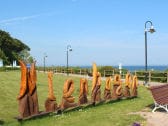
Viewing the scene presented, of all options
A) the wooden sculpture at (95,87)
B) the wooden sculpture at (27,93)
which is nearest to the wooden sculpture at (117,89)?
the wooden sculpture at (95,87)

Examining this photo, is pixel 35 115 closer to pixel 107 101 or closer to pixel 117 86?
pixel 107 101

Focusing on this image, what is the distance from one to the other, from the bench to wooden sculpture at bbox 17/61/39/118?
172 inches

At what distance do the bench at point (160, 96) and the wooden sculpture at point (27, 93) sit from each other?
436 cm

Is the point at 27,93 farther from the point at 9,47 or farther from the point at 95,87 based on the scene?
the point at 9,47

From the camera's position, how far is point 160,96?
15.8 meters

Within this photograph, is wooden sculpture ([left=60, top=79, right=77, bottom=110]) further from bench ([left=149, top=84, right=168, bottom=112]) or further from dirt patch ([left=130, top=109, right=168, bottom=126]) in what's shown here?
bench ([left=149, top=84, right=168, bottom=112])

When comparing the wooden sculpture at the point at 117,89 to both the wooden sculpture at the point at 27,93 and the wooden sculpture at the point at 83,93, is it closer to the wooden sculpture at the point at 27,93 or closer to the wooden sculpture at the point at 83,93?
the wooden sculpture at the point at 83,93

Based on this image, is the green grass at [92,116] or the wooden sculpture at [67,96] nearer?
the green grass at [92,116]

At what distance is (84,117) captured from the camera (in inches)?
550

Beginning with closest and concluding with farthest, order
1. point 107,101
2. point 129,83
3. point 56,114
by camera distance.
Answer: point 56,114 → point 107,101 → point 129,83

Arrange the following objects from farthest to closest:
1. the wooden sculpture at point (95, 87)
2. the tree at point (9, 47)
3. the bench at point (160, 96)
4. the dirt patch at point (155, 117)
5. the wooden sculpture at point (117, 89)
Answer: the tree at point (9, 47), the wooden sculpture at point (117, 89), the wooden sculpture at point (95, 87), the bench at point (160, 96), the dirt patch at point (155, 117)

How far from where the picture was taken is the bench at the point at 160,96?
15.4m

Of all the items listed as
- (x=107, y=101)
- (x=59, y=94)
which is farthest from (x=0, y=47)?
(x=107, y=101)

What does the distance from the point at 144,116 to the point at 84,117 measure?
78.1 inches
